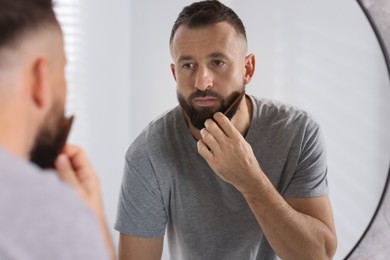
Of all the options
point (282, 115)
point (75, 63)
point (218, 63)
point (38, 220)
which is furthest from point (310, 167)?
point (38, 220)

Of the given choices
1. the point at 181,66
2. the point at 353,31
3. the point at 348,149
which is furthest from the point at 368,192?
the point at 181,66

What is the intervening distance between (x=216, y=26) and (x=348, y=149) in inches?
10.4

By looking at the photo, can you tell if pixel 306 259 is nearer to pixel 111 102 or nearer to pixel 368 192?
pixel 368 192

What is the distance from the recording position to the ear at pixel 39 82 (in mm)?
362

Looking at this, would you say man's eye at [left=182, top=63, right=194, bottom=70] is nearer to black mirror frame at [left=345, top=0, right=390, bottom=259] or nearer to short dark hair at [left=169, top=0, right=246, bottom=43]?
short dark hair at [left=169, top=0, right=246, bottom=43]

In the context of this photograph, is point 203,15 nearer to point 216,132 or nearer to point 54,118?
point 216,132

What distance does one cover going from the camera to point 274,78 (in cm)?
69

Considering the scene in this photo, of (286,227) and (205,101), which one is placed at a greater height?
(205,101)

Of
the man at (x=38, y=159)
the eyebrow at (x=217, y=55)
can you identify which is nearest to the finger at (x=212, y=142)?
the eyebrow at (x=217, y=55)

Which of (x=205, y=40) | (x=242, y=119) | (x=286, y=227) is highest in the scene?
(x=205, y=40)

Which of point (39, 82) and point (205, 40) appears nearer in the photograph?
point (39, 82)

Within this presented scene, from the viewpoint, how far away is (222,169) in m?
0.59

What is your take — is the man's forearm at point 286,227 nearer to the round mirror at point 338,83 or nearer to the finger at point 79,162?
the round mirror at point 338,83

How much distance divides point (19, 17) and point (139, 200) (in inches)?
13.7
